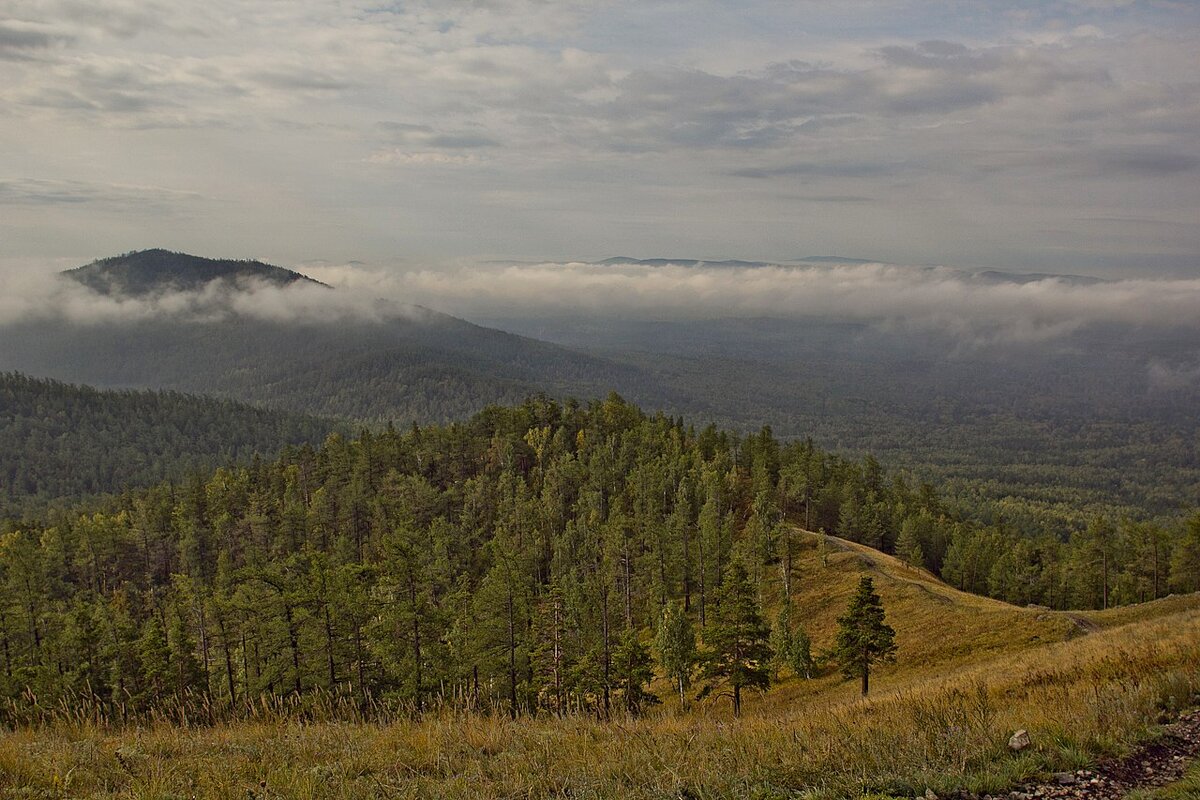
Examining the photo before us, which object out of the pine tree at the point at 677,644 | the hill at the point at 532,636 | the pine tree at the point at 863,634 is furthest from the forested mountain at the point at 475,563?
the pine tree at the point at 863,634

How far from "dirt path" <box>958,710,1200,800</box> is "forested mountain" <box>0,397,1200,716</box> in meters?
11.9

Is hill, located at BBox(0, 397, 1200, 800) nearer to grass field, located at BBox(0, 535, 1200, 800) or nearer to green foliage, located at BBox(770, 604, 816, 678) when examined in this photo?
grass field, located at BBox(0, 535, 1200, 800)

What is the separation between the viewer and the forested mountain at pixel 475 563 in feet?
114

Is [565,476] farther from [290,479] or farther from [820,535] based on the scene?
[290,479]

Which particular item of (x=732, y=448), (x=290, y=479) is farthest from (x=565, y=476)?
(x=290, y=479)

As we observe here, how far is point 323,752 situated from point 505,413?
10537 centimetres

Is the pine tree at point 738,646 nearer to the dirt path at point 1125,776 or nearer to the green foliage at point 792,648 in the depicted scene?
the green foliage at point 792,648

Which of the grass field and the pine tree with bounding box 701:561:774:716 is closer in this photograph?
the grass field

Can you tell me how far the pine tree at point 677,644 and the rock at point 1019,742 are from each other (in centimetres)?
3173

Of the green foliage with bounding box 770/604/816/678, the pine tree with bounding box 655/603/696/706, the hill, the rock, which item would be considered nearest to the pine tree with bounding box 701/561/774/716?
the hill

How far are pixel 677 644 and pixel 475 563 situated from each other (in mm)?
44938

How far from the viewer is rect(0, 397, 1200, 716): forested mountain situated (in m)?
34.9

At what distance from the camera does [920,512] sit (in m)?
91.5

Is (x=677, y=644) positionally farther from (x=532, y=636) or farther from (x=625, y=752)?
(x=625, y=752)
